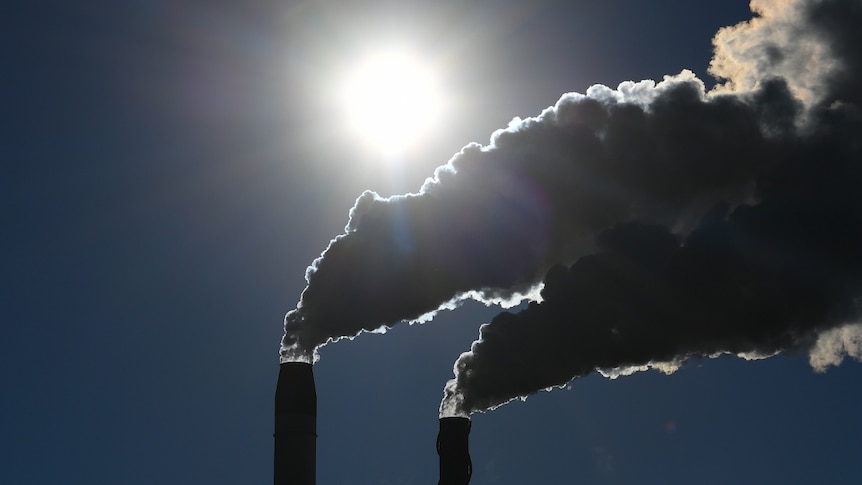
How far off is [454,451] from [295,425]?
606 centimetres

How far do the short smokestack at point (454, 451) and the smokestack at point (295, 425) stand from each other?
4.82 m

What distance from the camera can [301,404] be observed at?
3422 cm

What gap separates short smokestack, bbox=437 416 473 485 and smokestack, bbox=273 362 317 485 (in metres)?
4.82

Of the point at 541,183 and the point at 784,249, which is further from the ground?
the point at 541,183

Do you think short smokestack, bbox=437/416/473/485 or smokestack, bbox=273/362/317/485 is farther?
short smokestack, bbox=437/416/473/485

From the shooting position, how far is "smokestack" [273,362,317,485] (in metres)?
32.8

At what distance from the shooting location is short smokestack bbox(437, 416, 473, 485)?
35156 mm

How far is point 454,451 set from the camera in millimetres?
35750

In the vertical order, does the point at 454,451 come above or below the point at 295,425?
below

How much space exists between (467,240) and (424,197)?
7.06 ft

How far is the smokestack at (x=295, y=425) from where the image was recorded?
108ft

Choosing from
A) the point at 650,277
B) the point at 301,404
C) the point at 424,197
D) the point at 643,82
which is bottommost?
the point at 301,404

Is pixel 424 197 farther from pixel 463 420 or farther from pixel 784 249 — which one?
pixel 784 249

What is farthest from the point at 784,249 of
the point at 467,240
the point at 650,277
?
the point at 467,240
